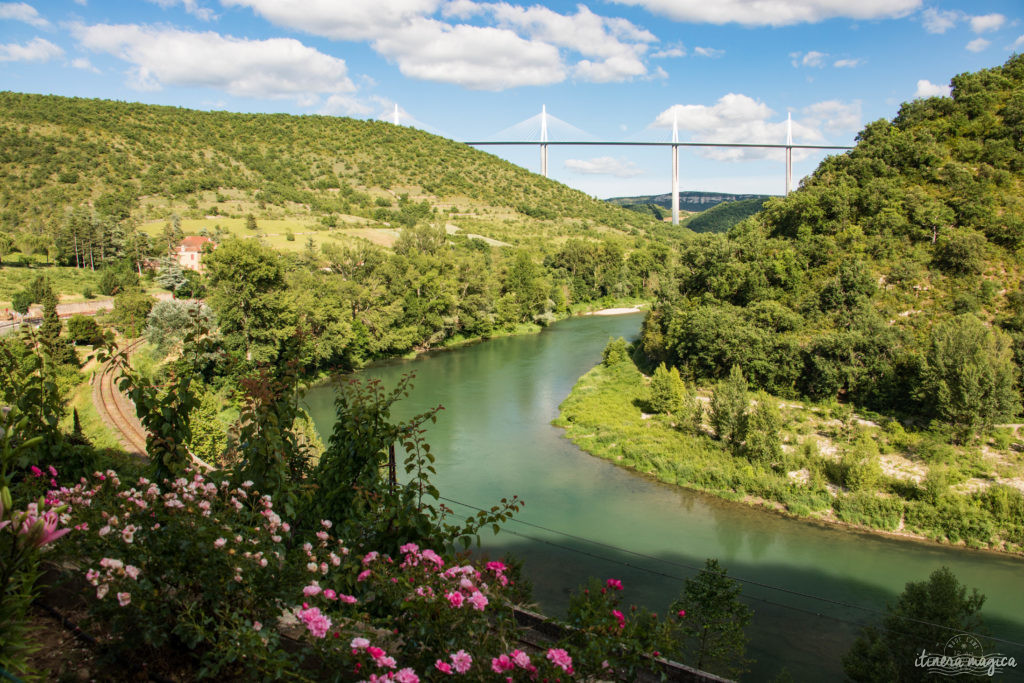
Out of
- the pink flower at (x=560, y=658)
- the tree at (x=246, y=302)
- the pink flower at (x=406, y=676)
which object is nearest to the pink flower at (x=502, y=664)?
the pink flower at (x=560, y=658)

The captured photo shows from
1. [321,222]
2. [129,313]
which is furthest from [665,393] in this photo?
[321,222]

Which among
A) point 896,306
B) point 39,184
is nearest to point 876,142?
point 896,306

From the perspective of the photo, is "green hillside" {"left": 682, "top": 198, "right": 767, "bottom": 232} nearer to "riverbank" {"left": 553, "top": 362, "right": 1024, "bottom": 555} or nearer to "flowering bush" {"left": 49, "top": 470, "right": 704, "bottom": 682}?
"riverbank" {"left": 553, "top": 362, "right": 1024, "bottom": 555}

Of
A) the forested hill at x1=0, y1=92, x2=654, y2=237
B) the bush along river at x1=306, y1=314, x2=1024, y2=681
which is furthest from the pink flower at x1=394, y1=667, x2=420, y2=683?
the forested hill at x1=0, y1=92, x2=654, y2=237

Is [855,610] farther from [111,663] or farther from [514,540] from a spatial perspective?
[111,663]

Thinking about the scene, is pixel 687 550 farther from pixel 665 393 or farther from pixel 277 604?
pixel 277 604

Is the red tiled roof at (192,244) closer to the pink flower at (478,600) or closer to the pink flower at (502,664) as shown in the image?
the pink flower at (478,600)
